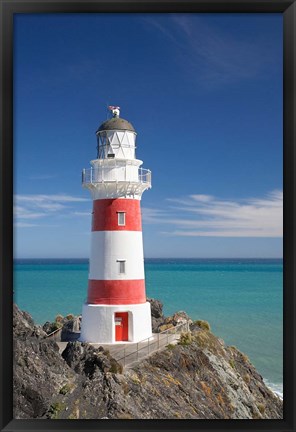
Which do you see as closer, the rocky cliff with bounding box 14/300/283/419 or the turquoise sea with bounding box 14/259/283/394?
the rocky cliff with bounding box 14/300/283/419

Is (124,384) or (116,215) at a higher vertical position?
(116,215)

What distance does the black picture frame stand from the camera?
3506 millimetres

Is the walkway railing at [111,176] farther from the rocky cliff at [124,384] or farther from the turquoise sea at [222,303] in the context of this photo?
the turquoise sea at [222,303]

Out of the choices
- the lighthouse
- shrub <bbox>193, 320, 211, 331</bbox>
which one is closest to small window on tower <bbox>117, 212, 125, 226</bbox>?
the lighthouse

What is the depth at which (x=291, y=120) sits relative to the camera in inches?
139

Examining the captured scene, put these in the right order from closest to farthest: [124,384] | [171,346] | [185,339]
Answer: [124,384], [171,346], [185,339]

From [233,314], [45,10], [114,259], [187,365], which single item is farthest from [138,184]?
[233,314]

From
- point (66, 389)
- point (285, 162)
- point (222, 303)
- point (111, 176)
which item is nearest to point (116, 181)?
point (111, 176)

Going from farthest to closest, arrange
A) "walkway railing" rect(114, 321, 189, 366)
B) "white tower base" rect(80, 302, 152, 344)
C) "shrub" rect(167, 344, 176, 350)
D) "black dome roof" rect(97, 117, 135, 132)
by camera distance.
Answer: "black dome roof" rect(97, 117, 135, 132) → "white tower base" rect(80, 302, 152, 344) → "shrub" rect(167, 344, 176, 350) → "walkway railing" rect(114, 321, 189, 366)

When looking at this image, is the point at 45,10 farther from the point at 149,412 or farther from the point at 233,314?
the point at 233,314

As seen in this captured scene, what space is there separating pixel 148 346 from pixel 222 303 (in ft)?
71.8

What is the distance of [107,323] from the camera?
8.19 m

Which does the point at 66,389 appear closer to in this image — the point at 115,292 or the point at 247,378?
the point at 115,292

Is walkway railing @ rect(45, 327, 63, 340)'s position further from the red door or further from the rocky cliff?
the rocky cliff
